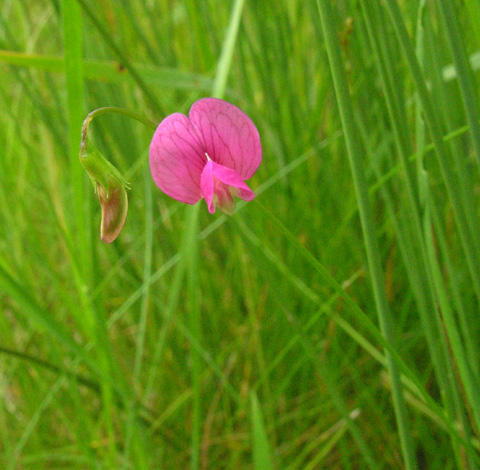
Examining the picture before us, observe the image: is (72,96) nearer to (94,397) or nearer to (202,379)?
(202,379)

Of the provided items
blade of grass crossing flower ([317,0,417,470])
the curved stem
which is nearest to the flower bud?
the curved stem

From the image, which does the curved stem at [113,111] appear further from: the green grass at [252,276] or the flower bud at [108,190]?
the green grass at [252,276]

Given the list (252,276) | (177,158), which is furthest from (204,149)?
(252,276)

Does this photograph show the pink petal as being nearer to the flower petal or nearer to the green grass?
the flower petal

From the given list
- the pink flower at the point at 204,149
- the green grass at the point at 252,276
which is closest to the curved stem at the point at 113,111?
the pink flower at the point at 204,149

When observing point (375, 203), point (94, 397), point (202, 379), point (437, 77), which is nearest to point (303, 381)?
point (202, 379)
